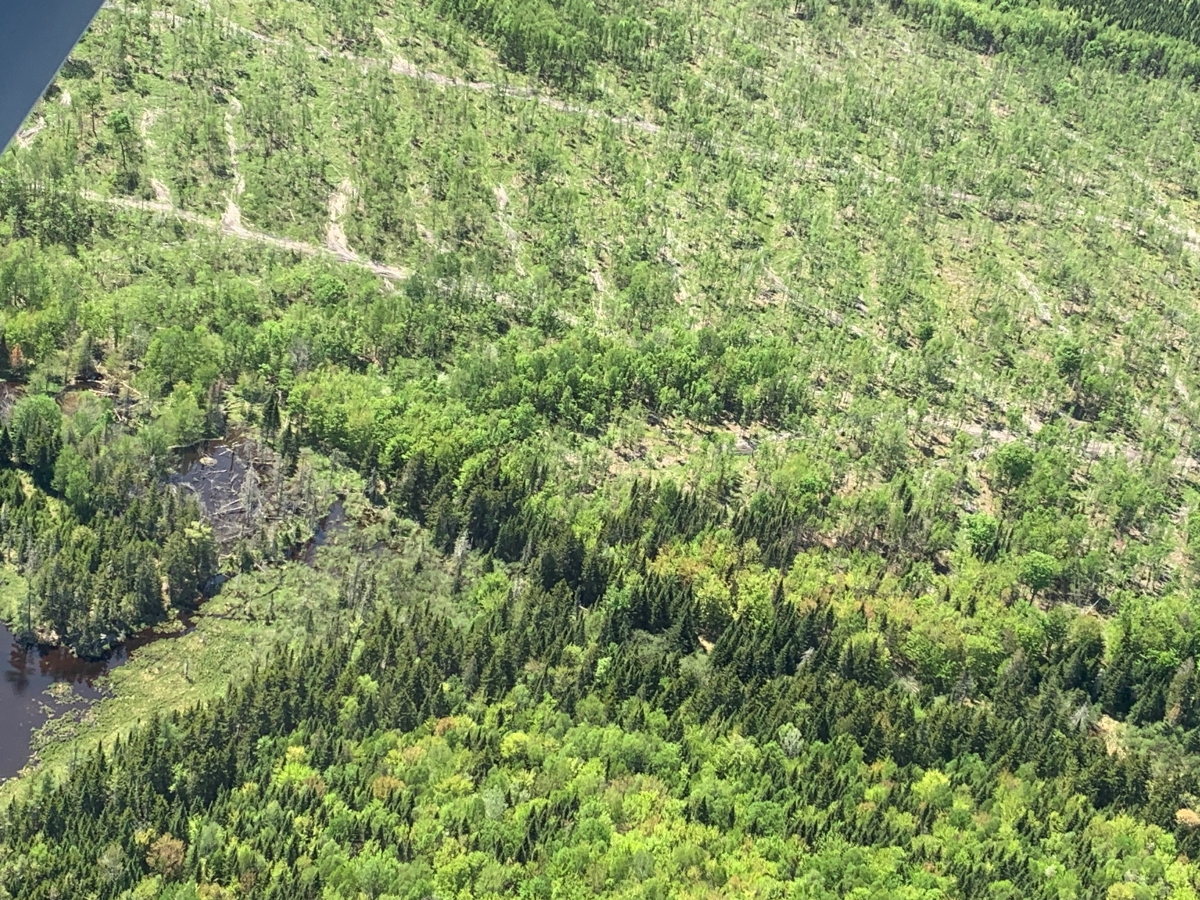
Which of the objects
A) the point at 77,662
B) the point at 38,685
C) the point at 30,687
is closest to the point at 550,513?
the point at 77,662

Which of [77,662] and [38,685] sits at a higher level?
[77,662]

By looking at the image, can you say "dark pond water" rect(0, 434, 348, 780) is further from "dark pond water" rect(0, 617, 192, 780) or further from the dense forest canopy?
the dense forest canopy

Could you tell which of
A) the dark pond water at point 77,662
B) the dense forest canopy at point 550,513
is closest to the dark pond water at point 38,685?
the dark pond water at point 77,662

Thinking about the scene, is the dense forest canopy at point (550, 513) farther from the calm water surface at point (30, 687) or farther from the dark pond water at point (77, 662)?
the calm water surface at point (30, 687)

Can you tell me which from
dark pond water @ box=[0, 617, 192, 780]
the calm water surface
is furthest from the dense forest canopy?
the calm water surface

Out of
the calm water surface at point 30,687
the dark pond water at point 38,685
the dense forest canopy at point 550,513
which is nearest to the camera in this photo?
the dense forest canopy at point 550,513

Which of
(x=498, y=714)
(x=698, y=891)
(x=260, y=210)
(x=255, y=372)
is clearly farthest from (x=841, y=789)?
(x=260, y=210)

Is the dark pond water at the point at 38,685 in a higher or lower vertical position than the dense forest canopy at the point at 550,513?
lower

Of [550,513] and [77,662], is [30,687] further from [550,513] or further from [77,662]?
[550,513]
